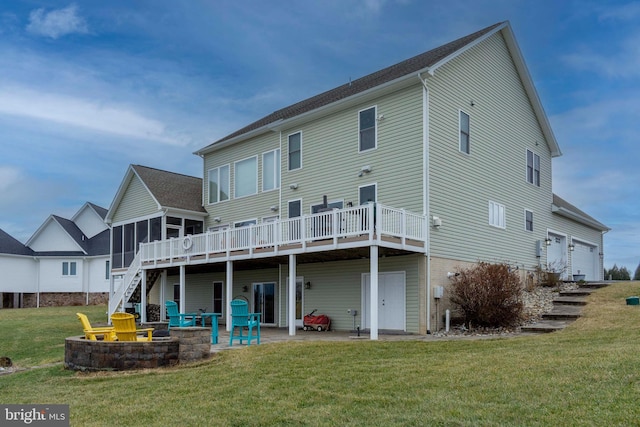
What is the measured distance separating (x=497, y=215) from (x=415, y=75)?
6622mm

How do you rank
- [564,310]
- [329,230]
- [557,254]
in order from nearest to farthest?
[329,230] < [564,310] < [557,254]

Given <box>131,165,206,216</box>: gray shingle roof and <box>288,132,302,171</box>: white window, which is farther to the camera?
<box>131,165,206,216</box>: gray shingle roof

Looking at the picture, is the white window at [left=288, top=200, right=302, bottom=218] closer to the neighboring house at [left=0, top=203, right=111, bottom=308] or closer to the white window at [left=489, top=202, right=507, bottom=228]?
the white window at [left=489, top=202, right=507, bottom=228]

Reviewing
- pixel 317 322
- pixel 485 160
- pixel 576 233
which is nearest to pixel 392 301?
pixel 317 322

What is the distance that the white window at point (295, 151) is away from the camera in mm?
21344

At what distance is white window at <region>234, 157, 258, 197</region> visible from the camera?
23609mm

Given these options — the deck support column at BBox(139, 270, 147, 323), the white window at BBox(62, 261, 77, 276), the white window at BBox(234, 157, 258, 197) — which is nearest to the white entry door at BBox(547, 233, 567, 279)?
the white window at BBox(234, 157, 258, 197)

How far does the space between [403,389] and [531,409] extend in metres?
1.91

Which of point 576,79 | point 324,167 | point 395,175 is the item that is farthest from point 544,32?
point 324,167

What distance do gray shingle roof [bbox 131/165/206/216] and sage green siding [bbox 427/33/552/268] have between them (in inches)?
489

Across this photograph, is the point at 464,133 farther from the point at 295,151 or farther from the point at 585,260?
the point at 585,260

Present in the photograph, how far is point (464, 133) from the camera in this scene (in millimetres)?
19391

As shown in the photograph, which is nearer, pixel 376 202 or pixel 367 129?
pixel 376 202

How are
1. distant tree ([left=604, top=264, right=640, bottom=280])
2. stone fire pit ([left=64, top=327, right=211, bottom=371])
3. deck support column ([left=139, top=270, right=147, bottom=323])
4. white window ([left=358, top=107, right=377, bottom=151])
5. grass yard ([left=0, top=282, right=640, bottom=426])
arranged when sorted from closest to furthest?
1. grass yard ([left=0, top=282, right=640, bottom=426])
2. stone fire pit ([left=64, top=327, right=211, bottom=371])
3. white window ([left=358, top=107, right=377, bottom=151])
4. deck support column ([left=139, top=270, right=147, bottom=323])
5. distant tree ([left=604, top=264, right=640, bottom=280])
